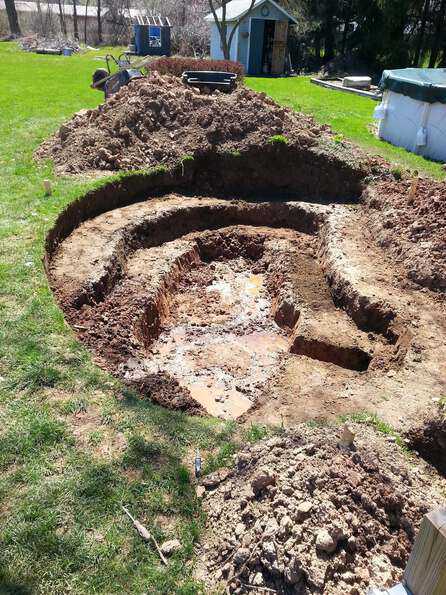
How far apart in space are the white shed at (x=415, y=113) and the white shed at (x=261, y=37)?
1463 cm

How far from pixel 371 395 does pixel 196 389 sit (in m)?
2.81

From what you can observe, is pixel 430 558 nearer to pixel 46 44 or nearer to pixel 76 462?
pixel 76 462

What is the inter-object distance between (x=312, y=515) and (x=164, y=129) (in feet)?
38.2

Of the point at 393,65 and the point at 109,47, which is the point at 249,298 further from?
the point at 109,47

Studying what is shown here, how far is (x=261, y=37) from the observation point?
28.3 m

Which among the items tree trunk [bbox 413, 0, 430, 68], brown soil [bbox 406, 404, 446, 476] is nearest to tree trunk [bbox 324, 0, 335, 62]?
tree trunk [bbox 413, 0, 430, 68]

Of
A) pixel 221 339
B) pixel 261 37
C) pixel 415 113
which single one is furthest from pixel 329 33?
pixel 221 339

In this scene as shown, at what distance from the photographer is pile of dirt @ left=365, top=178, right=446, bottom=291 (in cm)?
891

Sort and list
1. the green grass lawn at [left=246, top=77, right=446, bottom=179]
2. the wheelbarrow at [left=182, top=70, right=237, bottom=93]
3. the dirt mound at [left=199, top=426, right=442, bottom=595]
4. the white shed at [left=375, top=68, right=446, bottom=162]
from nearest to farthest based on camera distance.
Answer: the dirt mound at [left=199, top=426, right=442, bottom=595]
the green grass lawn at [left=246, top=77, right=446, bottom=179]
the white shed at [left=375, top=68, right=446, bottom=162]
the wheelbarrow at [left=182, top=70, right=237, bottom=93]

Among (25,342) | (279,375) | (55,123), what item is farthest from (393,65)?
(25,342)

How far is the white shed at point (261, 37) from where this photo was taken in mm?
27516

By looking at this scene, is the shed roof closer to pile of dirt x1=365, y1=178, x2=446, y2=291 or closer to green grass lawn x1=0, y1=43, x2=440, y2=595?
pile of dirt x1=365, y1=178, x2=446, y2=291

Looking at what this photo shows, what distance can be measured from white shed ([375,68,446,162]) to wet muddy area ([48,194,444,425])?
13.6 feet

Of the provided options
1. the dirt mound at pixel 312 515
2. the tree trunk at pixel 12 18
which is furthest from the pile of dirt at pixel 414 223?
the tree trunk at pixel 12 18
